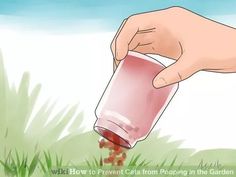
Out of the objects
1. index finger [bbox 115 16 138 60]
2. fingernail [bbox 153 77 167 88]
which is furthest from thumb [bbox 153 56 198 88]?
index finger [bbox 115 16 138 60]

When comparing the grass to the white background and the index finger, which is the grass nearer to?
the white background

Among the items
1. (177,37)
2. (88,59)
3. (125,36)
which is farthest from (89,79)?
(177,37)

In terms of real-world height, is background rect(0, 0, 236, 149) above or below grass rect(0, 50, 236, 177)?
above

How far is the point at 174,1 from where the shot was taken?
1.60m

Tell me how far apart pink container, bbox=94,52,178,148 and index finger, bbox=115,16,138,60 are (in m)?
0.02

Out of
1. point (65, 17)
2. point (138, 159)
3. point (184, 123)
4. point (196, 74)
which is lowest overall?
point (138, 159)

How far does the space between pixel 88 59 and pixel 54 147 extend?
285 millimetres

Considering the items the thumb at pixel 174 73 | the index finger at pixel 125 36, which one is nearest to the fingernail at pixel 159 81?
the thumb at pixel 174 73

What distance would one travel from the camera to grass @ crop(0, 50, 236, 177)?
5.19 feet

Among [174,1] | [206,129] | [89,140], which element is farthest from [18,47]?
[206,129]

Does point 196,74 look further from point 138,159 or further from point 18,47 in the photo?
point 18,47

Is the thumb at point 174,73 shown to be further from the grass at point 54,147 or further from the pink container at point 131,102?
the grass at point 54,147

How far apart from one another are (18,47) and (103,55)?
0.85 feet

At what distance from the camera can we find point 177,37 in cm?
159
